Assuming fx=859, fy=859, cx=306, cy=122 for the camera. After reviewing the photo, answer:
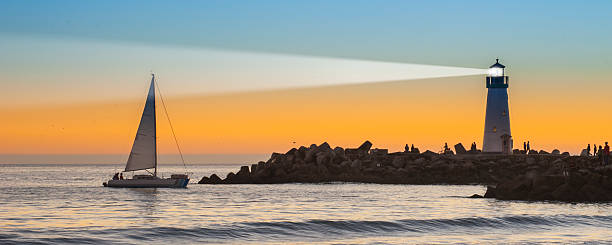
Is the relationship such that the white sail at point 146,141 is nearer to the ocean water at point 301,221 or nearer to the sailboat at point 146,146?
the sailboat at point 146,146

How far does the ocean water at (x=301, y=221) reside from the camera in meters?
29.5

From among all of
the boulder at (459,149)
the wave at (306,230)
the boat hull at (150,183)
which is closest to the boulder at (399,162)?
the boulder at (459,149)

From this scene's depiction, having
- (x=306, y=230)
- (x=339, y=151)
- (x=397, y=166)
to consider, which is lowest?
(x=306, y=230)

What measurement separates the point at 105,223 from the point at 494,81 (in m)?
46.1

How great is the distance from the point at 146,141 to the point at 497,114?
2938cm

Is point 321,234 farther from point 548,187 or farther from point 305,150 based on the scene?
point 305,150

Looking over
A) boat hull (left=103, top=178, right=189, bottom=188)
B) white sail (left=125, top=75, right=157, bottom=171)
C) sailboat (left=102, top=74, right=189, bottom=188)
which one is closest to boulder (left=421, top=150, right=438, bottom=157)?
boat hull (left=103, top=178, right=189, bottom=188)

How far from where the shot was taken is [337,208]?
44.1 metres

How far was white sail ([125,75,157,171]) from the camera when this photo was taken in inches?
2530

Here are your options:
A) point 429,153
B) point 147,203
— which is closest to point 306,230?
point 147,203

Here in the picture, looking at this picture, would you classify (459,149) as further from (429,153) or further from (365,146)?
(365,146)

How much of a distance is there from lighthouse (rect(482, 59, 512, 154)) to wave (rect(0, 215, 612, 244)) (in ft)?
120

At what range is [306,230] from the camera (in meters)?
32.6

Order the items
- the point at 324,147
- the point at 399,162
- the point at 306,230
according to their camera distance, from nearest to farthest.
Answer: the point at 306,230 → the point at 399,162 → the point at 324,147
